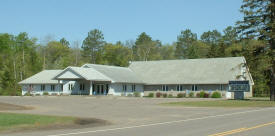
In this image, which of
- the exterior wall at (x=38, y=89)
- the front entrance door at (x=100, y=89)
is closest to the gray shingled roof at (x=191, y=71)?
the front entrance door at (x=100, y=89)

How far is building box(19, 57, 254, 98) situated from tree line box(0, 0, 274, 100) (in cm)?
387

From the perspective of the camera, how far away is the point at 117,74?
64.7 metres

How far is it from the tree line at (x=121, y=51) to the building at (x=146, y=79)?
3.87m

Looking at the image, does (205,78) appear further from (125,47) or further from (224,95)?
(125,47)

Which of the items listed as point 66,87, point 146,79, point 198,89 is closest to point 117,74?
point 146,79

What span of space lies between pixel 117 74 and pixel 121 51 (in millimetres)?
50095

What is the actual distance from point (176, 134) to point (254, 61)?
35416mm

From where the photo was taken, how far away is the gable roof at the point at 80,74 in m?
59.0

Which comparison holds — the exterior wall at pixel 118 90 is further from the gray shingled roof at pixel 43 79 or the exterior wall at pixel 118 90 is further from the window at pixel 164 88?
the gray shingled roof at pixel 43 79

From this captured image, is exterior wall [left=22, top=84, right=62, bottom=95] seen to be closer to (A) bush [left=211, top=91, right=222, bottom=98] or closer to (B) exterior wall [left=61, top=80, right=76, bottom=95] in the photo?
(B) exterior wall [left=61, top=80, right=76, bottom=95]

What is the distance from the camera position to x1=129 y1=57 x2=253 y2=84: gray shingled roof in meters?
60.2

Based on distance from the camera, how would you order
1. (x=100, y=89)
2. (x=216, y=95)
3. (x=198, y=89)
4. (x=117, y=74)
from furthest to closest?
(x=117, y=74)
(x=100, y=89)
(x=198, y=89)
(x=216, y=95)

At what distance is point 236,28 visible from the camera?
1879 inches

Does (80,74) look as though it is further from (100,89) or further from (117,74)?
(117,74)
